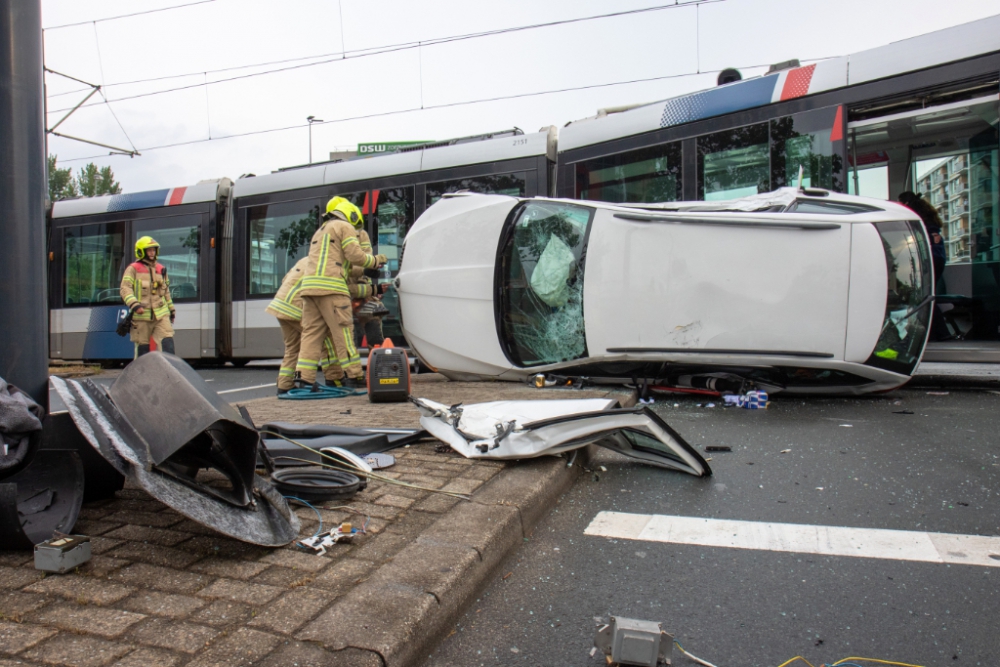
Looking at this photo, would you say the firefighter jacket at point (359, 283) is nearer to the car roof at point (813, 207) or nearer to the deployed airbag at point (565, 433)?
the car roof at point (813, 207)

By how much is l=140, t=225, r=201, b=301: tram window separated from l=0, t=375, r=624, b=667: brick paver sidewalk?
9.53 m

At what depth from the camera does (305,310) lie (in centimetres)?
674

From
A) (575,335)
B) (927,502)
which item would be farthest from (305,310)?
(927,502)

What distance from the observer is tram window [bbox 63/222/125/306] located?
472 inches

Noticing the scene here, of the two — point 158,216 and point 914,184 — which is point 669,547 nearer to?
point 914,184

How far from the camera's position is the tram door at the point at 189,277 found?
11.3m

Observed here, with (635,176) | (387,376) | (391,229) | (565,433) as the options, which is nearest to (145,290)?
(391,229)

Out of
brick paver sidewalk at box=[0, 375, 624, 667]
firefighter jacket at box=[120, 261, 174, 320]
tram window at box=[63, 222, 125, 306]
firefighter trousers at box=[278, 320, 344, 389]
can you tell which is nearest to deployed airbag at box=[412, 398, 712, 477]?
brick paver sidewalk at box=[0, 375, 624, 667]

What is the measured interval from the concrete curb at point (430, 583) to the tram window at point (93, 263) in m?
11.4

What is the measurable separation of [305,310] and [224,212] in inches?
220

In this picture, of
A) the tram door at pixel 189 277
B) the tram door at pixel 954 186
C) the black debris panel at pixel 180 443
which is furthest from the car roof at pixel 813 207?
the tram door at pixel 189 277

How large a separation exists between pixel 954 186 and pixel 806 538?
22.9ft

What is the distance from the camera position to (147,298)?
9.15 metres

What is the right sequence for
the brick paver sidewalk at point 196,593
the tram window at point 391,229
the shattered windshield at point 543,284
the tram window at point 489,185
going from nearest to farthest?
the brick paver sidewalk at point 196,593, the shattered windshield at point 543,284, the tram window at point 489,185, the tram window at point 391,229
